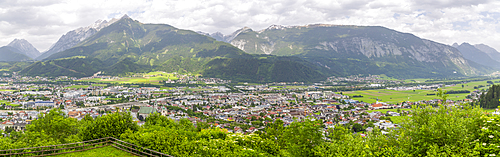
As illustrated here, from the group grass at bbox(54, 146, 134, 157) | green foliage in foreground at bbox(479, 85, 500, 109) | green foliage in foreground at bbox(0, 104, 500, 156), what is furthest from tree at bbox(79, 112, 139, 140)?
green foliage in foreground at bbox(479, 85, 500, 109)

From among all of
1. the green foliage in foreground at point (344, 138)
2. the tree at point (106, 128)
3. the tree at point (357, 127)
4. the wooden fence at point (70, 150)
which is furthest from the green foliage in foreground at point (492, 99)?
the tree at point (106, 128)

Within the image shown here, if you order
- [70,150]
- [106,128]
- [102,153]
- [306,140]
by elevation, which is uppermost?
[106,128]

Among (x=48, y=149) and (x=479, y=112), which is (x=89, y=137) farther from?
(x=479, y=112)

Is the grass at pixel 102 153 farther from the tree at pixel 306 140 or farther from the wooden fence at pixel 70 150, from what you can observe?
the tree at pixel 306 140

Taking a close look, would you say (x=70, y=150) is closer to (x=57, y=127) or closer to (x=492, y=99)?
(x=57, y=127)

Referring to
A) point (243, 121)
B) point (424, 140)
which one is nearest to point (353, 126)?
point (243, 121)

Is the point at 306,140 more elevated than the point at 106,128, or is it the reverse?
the point at 106,128

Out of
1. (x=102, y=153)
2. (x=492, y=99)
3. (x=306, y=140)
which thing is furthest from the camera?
(x=492, y=99)

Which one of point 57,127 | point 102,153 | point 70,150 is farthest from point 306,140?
point 57,127
